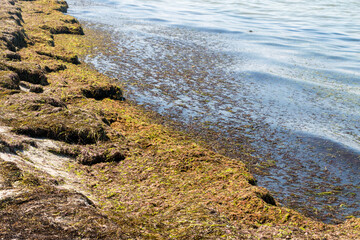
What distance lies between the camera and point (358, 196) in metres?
8.35

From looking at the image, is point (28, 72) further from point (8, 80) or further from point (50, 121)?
point (50, 121)

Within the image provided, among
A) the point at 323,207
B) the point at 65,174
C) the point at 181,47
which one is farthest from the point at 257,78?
the point at 65,174

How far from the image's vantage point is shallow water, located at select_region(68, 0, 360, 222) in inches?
360

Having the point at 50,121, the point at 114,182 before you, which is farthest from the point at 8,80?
the point at 114,182

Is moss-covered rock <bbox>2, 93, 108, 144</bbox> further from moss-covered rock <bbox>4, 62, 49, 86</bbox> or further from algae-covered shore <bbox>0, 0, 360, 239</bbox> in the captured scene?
moss-covered rock <bbox>4, 62, 49, 86</bbox>

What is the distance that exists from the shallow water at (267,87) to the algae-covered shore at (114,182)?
1.59 meters

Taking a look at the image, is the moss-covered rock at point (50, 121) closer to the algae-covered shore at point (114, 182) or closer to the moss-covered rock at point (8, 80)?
the algae-covered shore at point (114, 182)

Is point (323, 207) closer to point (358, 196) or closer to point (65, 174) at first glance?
point (358, 196)

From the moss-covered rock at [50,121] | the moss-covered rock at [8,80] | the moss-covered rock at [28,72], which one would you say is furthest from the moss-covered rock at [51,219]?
the moss-covered rock at [28,72]

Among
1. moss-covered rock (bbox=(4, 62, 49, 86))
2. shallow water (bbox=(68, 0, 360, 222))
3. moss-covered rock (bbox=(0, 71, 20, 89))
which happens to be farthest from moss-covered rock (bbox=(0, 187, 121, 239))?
moss-covered rock (bbox=(4, 62, 49, 86))

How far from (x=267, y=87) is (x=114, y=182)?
38.6 ft

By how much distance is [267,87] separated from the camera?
16.5 m

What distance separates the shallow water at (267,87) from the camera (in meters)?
9.14

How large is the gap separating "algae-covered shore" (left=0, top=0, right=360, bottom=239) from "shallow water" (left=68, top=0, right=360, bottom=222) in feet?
5.22
